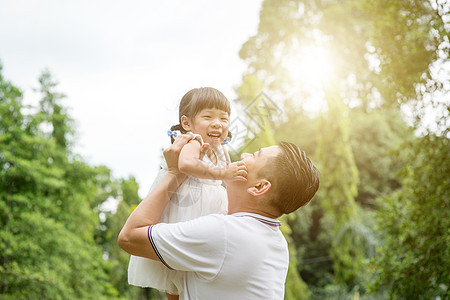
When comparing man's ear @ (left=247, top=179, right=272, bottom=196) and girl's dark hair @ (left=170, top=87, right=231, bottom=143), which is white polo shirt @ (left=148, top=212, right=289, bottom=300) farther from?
girl's dark hair @ (left=170, top=87, right=231, bottom=143)

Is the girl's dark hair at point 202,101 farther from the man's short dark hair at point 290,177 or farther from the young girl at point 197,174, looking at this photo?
the man's short dark hair at point 290,177

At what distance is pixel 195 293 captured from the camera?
1694mm

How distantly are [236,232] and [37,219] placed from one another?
889 cm

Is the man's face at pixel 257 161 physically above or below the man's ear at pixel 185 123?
below

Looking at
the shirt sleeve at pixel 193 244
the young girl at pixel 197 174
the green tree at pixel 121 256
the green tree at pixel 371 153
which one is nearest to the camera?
the shirt sleeve at pixel 193 244

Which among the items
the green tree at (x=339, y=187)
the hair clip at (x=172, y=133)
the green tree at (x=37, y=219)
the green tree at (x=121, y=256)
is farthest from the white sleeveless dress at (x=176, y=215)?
the green tree at (x=121, y=256)

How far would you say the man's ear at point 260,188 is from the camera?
1690 mm

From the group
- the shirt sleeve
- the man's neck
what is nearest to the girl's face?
the man's neck

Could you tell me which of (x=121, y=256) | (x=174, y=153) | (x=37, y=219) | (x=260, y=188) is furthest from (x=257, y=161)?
(x=121, y=256)

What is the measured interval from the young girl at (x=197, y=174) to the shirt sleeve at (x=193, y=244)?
0.61 feet

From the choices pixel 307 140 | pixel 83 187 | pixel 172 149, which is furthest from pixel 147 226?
pixel 307 140

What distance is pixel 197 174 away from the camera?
166 cm

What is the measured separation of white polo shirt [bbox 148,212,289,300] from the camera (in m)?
1.59

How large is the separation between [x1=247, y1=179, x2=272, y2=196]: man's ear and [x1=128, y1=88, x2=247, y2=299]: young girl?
0.05m
